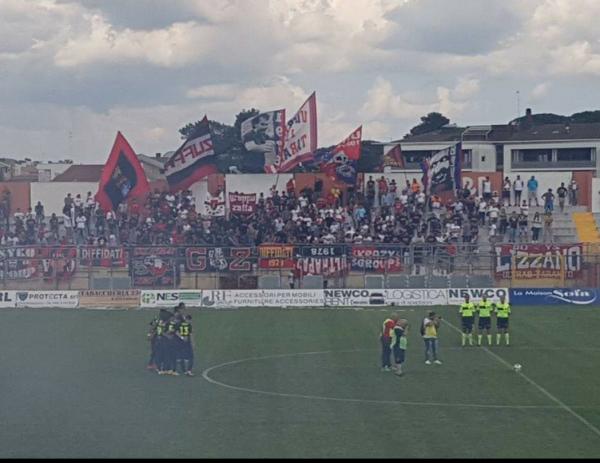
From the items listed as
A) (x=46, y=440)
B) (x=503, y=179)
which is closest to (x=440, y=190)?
(x=503, y=179)

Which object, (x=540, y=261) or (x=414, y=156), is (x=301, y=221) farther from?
(x=414, y=156)

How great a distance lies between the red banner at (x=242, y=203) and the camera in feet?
191

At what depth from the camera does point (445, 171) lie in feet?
192

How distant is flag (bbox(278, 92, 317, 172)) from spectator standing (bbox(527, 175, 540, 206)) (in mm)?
11780

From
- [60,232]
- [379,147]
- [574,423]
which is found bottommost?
[574,423]

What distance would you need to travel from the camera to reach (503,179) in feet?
209

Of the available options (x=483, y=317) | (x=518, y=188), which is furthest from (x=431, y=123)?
(x=483, y=317)

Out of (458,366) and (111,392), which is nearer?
(111,392)

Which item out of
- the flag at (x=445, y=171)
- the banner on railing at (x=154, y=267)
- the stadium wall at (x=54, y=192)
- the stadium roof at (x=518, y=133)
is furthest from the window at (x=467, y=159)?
the banner on railing at (x=154, y=267)

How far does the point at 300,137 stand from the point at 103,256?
14654 millimetres

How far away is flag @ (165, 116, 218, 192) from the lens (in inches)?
2295

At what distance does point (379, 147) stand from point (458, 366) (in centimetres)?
9148

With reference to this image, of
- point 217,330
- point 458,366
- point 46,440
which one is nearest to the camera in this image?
point 46,440

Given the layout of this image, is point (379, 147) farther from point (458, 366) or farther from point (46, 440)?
point (46, 440)
